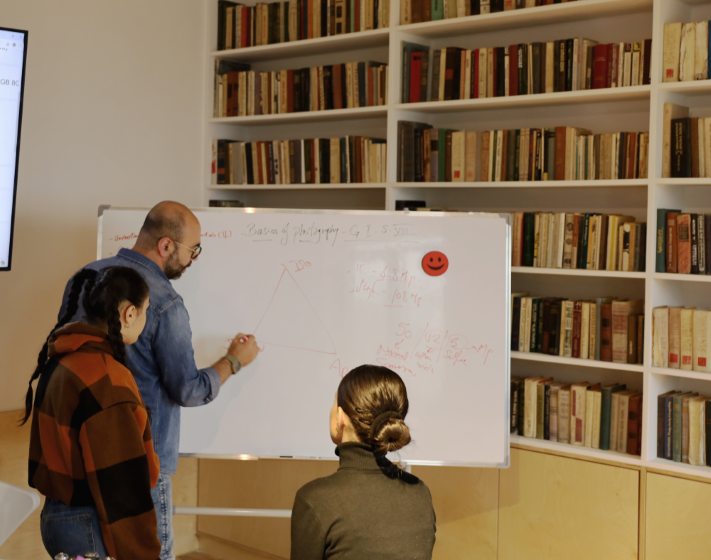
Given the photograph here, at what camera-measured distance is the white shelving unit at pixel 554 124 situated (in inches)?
107

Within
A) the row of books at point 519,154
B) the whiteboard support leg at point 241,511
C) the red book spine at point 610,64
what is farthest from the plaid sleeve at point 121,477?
the red book spine at point 610,64

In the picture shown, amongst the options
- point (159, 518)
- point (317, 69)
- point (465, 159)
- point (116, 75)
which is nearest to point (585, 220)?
point (465, 159)

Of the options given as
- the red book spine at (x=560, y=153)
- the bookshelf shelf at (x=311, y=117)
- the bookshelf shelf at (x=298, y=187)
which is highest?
the bookshelf shelf at (x=311, y=117)

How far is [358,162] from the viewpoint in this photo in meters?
3.50

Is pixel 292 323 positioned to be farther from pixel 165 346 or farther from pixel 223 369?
pixel 165 346

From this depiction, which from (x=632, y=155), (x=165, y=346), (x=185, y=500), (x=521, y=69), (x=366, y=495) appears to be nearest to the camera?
(x=366, y=495)

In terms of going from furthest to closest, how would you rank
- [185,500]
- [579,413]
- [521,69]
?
[185,500] < [521,69] < [579,413]

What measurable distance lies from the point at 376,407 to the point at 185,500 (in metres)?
2.59

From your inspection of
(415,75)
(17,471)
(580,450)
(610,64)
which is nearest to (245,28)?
(415,75)

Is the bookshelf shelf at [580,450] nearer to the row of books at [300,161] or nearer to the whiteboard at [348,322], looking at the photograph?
the whiteboard at [348,322]

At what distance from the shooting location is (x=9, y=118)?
2438 millimetres

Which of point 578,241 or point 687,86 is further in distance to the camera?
point 578,241

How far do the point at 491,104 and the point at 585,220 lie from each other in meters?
0.64

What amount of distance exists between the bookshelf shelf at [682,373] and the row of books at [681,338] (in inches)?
1.4
